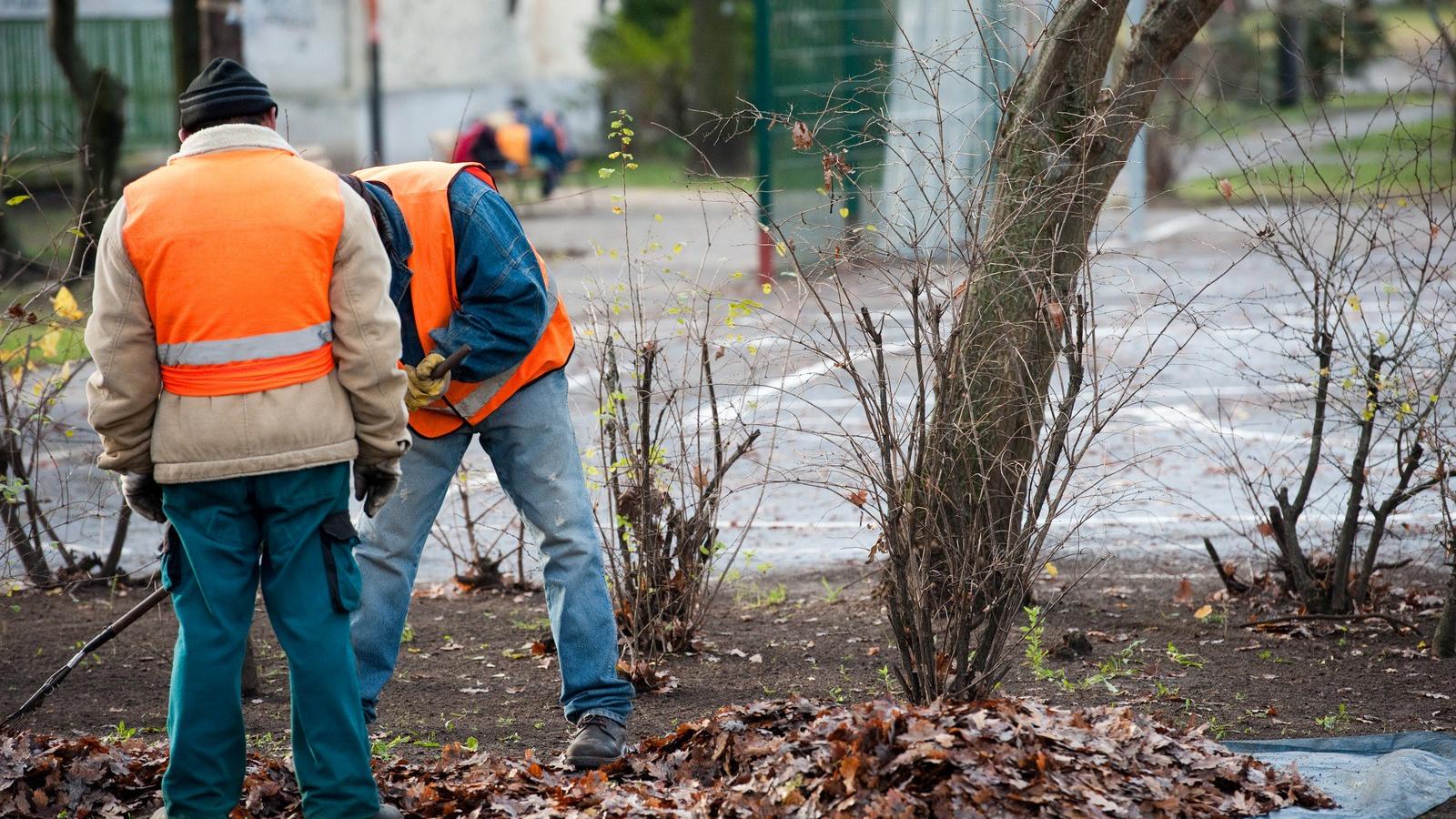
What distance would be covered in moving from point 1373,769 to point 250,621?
2747 mm

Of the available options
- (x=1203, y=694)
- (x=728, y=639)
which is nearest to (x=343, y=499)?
(x=728, y=639)

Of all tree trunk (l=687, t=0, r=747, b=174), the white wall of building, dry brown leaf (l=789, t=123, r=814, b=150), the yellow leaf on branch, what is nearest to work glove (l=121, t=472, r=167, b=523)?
dry brown leaf (l=789, t=123, r=814, b=150)

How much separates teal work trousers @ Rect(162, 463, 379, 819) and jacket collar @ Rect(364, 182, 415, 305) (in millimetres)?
603

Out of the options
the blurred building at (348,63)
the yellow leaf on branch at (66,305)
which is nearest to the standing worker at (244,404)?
the yellow leaf on branch at (66,305)

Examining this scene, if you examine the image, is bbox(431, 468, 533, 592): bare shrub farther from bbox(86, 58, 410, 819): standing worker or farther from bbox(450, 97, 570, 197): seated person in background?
bbox(450, 97, 570, 197): seated person in background

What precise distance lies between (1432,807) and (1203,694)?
998mm

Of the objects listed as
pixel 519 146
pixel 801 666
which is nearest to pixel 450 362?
pixel 801 666

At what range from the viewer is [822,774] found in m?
3.28

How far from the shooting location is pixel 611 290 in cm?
491

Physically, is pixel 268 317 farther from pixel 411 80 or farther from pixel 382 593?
pixel 411 80

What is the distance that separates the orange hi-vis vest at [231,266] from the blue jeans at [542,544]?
0.76m

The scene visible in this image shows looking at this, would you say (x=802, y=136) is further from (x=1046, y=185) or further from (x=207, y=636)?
(x=207, y=636)

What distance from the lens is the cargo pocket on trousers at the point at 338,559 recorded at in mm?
3244

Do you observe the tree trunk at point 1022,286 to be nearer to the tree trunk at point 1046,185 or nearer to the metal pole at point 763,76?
the tree trunk at point 1046,185
